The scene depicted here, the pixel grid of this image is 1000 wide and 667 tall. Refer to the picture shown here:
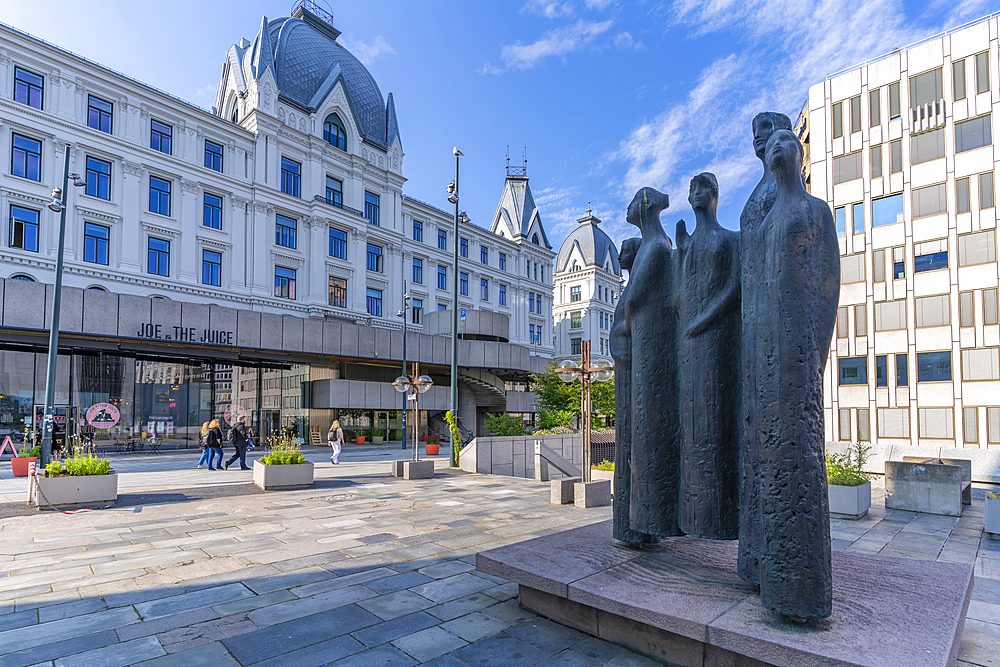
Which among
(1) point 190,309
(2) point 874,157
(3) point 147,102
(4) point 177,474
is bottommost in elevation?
(4) point 177,474

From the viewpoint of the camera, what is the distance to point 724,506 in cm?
493

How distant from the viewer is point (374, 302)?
4544 centimetres

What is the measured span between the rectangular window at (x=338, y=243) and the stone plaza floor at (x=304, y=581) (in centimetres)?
3052

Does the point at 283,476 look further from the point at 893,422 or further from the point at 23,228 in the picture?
the point at 23,228

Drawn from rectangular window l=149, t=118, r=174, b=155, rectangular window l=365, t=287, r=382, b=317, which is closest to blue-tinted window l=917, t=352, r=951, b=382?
rectangular window l=365, t=287, r=382, b=317

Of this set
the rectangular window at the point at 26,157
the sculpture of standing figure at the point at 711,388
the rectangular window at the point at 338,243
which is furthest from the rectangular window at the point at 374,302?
the sculpture of standing figure at the point at 711,388

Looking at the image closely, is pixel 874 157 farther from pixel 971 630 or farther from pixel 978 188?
pixel 971 630

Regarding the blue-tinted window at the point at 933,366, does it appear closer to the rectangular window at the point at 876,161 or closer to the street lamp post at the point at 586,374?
the rectangular window at the point at 876,161

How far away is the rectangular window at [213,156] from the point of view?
3607 cm

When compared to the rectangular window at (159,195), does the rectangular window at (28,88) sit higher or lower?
higher

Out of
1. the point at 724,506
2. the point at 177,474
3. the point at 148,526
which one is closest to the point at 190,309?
the point at 177,474

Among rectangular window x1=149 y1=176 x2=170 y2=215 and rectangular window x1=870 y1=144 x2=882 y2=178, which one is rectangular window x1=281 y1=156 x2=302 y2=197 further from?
rectangular window x1=870 y1=144 x2=882 y2=178

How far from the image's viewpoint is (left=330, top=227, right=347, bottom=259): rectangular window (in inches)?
1668

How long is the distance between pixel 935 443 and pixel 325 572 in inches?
995
